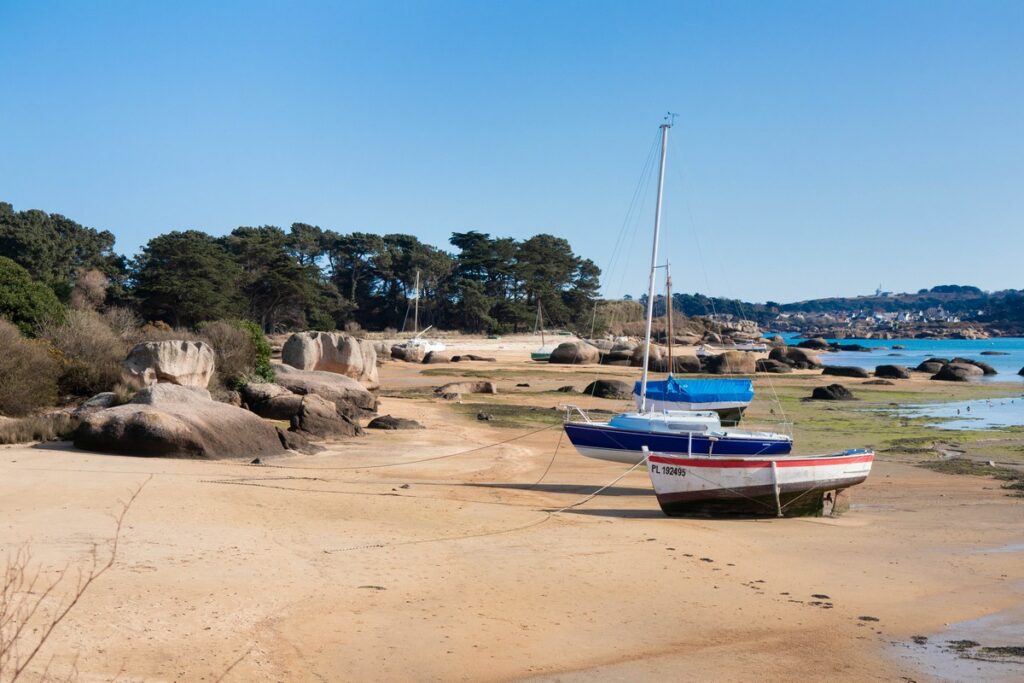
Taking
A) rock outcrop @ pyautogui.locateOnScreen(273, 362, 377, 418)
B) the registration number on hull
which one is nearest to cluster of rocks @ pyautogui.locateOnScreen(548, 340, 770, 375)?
rock outcrop @ pyautogui.locateOnScreen(273, 362, 377, 418)

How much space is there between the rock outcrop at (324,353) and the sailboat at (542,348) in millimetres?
30915

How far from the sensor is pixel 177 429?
58.5 ft

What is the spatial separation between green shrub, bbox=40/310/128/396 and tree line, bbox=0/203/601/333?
1.59 meters

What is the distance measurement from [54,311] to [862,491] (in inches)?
844

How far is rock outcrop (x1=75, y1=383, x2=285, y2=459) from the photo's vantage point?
17.4 metres

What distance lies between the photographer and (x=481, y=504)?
620 inches

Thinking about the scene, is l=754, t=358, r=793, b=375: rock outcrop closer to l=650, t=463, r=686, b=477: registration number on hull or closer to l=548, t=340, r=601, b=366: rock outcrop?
l=548, t=340, r=601, b=366: rock outcrop

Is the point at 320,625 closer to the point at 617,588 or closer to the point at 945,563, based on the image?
the point at 617,588

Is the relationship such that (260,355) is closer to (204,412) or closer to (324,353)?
(324,353)

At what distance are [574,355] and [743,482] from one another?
50.6 metres

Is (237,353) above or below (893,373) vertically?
above

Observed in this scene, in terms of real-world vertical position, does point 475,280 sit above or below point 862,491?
above

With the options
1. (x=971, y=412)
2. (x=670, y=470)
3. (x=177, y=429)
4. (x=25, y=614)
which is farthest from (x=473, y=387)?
(x=25, y=614)

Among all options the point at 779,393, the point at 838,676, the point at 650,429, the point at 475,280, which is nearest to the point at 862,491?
the point at 650,429
